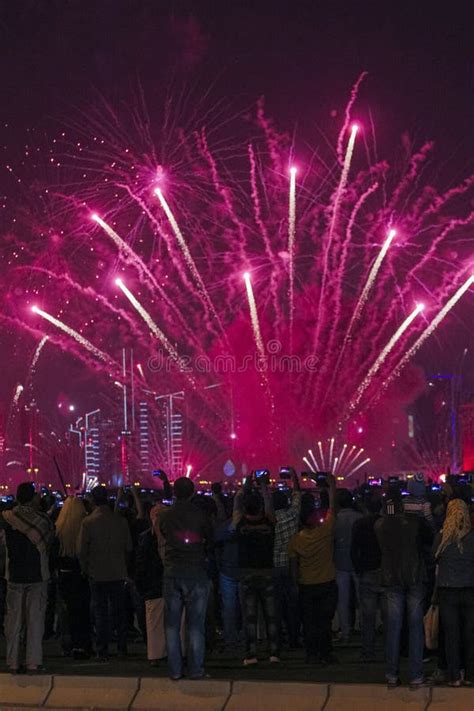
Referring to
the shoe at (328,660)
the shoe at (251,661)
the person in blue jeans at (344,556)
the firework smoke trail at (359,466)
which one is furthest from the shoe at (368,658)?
the firework smoke trail at (359,466)

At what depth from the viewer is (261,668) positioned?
14.3m

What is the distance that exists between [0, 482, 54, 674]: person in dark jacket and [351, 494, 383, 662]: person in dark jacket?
3.23 m

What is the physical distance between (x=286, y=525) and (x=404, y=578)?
245 cm

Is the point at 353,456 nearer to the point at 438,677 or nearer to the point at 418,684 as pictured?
the point at 438,677

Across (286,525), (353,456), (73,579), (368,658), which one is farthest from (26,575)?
(353,456)

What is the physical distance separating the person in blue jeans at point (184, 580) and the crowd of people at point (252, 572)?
0.01 m

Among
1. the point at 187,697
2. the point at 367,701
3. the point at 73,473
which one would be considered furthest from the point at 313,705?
the point at 73,473

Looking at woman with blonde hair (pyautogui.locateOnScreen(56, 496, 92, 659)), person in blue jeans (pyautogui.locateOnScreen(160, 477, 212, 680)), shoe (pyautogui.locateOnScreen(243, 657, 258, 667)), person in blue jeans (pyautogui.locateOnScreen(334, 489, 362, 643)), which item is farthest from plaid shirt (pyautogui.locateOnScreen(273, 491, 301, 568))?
woman with blonde hair (pyautogui.locateOnScreen(56, 496, 92, 659))

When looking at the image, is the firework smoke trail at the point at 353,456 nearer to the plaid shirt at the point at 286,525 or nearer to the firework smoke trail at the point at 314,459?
the firework smoke trail at the point at 314,459

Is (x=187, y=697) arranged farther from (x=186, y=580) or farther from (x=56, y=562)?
(x=56, y=562)

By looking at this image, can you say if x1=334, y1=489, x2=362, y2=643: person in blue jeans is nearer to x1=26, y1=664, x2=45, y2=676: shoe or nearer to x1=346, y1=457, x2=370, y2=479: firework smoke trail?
x1=26, y1=664, x2=45, y2=676: shoe

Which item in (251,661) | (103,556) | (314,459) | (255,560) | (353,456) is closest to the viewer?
(251,661)

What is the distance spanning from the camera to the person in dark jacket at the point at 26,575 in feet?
46.1

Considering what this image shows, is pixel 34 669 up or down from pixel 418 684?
up
